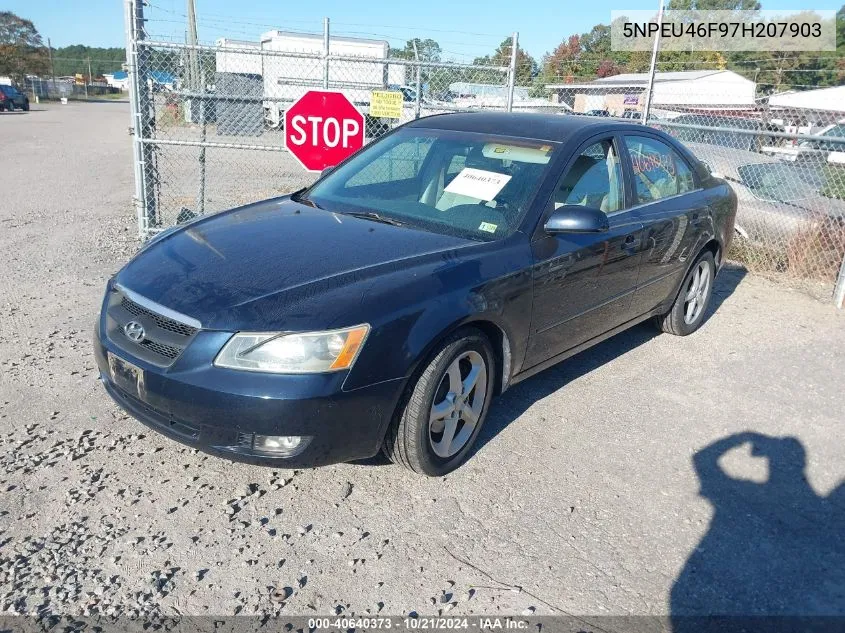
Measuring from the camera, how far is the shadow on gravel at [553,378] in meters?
3.97

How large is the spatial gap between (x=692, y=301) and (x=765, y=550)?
2966 mm

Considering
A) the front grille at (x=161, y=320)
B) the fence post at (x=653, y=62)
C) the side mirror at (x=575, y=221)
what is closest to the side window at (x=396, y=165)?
the side mirror at (x=575, y=221)

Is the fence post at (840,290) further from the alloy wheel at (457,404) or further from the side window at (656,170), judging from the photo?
the alloy wheel at (457,404)

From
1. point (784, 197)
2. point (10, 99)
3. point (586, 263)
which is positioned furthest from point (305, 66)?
point (10, 99)

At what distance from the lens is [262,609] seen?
248cm

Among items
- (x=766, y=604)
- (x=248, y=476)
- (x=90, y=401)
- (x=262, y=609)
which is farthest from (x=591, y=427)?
(x=90, y=401)

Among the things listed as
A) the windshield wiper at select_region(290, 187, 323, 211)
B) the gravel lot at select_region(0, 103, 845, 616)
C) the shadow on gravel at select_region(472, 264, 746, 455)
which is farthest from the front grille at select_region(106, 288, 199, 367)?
the shadow on gravel at select_region(472, 264, 746, 455)

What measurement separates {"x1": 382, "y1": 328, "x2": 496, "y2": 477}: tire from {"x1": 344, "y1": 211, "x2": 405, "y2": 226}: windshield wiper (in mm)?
831

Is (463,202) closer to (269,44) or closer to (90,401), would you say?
(90,401)

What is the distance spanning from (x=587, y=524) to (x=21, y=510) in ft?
8.02

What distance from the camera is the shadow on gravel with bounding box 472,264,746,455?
397 cm

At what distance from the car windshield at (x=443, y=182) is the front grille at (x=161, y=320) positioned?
1.33 metres

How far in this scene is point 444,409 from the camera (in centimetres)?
325

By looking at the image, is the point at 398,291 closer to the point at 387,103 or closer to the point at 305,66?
the point at 387,103
